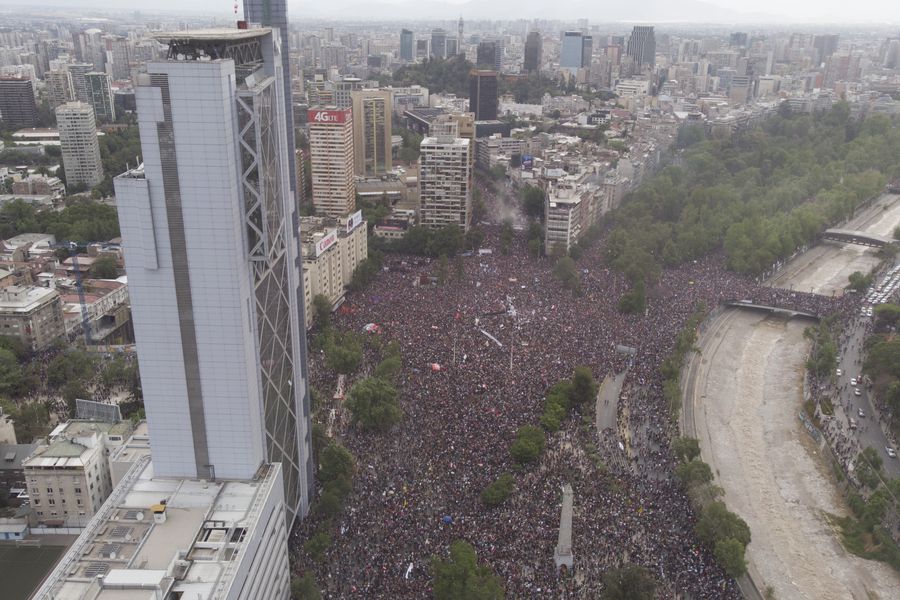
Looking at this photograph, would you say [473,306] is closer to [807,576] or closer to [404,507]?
[404,507]

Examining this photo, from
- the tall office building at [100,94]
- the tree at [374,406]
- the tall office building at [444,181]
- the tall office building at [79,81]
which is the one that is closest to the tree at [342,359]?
the tree at [374,406]

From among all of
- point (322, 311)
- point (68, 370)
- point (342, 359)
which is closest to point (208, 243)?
point (342, 359)

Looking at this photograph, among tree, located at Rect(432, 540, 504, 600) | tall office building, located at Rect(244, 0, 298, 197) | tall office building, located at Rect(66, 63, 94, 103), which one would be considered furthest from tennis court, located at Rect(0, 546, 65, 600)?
tall office building, located at Rect(66, 63, 94, 103)

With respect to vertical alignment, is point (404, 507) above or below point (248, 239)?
below

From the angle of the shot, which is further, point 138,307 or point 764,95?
point 764,95

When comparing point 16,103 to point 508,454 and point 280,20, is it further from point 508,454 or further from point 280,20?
point 508,454

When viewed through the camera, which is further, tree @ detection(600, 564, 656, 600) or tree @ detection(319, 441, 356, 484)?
tree @ detection(319, 441, 356, 484)

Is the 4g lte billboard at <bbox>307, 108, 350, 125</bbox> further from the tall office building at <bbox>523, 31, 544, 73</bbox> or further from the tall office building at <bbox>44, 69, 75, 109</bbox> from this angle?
the tall office building at <bbox>523, 31, 544, 73</bbox>

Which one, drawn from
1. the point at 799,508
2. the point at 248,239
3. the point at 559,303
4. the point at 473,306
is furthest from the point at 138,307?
the point at 559,303
